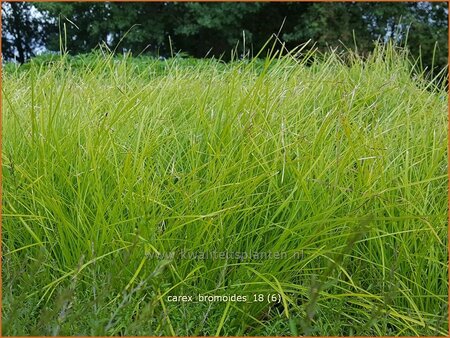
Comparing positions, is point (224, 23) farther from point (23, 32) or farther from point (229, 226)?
point (229, 226)

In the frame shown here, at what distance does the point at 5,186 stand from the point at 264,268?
102 centimetres

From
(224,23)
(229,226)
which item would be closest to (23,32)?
(224,23)

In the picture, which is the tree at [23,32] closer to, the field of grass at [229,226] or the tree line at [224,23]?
the tree line at [224,23]

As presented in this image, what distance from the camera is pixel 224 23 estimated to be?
8.50 meters

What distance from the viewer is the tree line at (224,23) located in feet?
25.5

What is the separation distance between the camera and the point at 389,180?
1.80 metres

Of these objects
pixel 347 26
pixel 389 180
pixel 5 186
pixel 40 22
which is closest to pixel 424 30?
pixel 347 26

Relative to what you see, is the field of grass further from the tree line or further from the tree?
the tree

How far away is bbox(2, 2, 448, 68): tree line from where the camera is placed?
776cm

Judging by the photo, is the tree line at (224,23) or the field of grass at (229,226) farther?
the tree line at (224,23)

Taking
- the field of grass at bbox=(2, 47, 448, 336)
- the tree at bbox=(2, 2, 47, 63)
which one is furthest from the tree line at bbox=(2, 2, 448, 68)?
the field of grass at bbox=(2, 47, 448, 336)

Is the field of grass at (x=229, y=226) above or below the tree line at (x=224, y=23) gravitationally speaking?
below

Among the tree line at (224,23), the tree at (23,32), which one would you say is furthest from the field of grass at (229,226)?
the tree at (23,32)

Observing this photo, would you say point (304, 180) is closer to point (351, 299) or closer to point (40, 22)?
point (351, 299)
